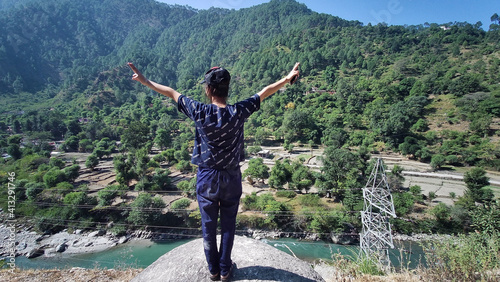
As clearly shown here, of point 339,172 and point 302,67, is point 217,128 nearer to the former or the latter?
point 339,172

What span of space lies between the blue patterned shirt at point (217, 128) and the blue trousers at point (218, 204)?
0.28 feet

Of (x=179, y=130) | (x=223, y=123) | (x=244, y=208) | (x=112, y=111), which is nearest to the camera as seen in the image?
(x=223, y=123)

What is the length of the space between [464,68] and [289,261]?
5981 cm

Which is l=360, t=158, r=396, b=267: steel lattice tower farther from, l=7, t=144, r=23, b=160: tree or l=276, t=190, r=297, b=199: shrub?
l=7, t=144, r=23, b=160: tree

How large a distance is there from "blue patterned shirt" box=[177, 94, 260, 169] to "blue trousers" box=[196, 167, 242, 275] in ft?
0.28

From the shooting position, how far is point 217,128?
1870 mm

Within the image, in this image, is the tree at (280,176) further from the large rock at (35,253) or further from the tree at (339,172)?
the large rock at (35,253)

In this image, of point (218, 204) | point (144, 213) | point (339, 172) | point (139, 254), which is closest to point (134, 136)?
point (144, 213)

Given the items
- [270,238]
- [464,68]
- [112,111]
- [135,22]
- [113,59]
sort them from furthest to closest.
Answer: [135,22]
[113,59]
[112,111]
[464,68]
[270,238]

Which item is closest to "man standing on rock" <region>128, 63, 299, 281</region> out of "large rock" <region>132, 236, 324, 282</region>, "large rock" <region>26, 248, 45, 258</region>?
"large rock" <region>132, 236, 324, 282</region>

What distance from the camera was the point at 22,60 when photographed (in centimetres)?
10000

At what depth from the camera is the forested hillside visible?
70.6 feet

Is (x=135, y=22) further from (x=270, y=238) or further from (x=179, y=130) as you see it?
(x=270, y=238)

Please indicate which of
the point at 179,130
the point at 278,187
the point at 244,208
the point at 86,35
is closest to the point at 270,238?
the point at 244,208
